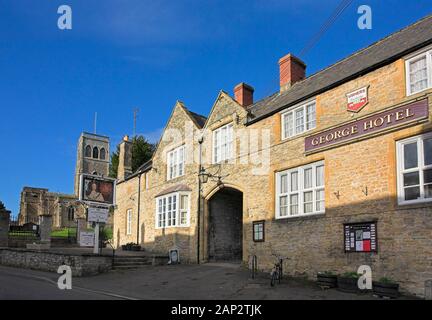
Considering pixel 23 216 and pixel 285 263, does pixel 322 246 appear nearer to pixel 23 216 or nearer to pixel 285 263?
pixel 285 263

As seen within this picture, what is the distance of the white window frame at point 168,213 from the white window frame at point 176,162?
1567 millimetres

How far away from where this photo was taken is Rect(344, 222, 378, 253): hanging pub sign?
46.6ft

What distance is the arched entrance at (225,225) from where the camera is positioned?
2381 cm

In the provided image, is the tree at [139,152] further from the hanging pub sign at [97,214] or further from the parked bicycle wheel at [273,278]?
the parked bicycle wheel at [273,278]

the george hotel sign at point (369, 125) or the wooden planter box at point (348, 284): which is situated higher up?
the george hotel sign at point (369, 125)

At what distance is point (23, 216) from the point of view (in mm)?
79750

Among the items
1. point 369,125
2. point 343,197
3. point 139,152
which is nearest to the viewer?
point 369,125

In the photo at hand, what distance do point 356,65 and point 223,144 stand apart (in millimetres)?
8204

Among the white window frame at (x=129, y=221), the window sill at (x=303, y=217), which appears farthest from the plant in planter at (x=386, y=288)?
the white window frame at (x=129, y=221)

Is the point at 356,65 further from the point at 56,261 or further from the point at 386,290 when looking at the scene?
the point at 56,261

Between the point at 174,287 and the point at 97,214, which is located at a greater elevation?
the point at 97,214

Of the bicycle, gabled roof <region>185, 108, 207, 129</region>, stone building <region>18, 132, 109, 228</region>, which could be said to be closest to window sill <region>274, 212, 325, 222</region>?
the bicycle

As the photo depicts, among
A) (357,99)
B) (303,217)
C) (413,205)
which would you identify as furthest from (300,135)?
(413,205)

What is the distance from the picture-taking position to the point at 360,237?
14648 millimetres
